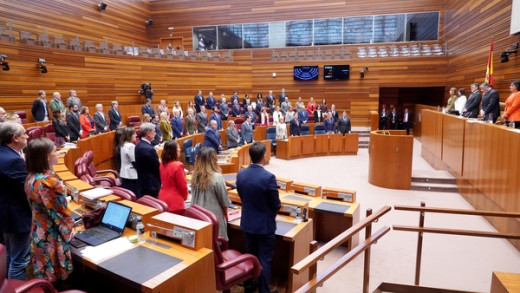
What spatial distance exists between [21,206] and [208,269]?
127 cm

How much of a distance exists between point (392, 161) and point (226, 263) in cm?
524

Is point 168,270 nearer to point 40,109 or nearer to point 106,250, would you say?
point 106,250

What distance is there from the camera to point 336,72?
14508 mm

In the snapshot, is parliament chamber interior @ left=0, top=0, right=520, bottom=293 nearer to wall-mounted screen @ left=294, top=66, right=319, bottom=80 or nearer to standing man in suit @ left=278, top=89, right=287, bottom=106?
wall-mounted screen @ left=294, top=66, right=319, bottom=80

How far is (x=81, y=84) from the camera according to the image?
34.3 feet

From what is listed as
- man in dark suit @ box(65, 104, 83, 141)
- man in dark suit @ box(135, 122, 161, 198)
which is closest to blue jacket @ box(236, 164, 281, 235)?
man in dark suit @ box(135, 122, 161, 198)

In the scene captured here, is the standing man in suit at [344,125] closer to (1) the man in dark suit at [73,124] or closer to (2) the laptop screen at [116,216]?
(1) the man in dark suit at [73,124]

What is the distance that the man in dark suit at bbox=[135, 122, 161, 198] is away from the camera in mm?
3723

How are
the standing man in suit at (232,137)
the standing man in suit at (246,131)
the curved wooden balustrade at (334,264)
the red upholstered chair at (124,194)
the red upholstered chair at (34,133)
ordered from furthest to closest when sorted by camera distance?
1. the standing man in suit at (246,131)
2. the standing man in suit at (232,137)
3. the red upholstered chair at (34,133)
4. the red upholstered chair at (124,194)
5. the curved wooden balustrade at (334,264)

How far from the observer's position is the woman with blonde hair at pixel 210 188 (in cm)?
293

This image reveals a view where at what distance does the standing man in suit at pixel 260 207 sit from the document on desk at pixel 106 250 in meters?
0.90

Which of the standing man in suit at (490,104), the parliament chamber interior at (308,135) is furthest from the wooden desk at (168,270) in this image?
the standing man in suit at (490,104)

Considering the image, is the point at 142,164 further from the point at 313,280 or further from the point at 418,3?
the point at 418,3

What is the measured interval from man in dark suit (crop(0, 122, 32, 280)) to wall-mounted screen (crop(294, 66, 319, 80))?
43.4 feet
